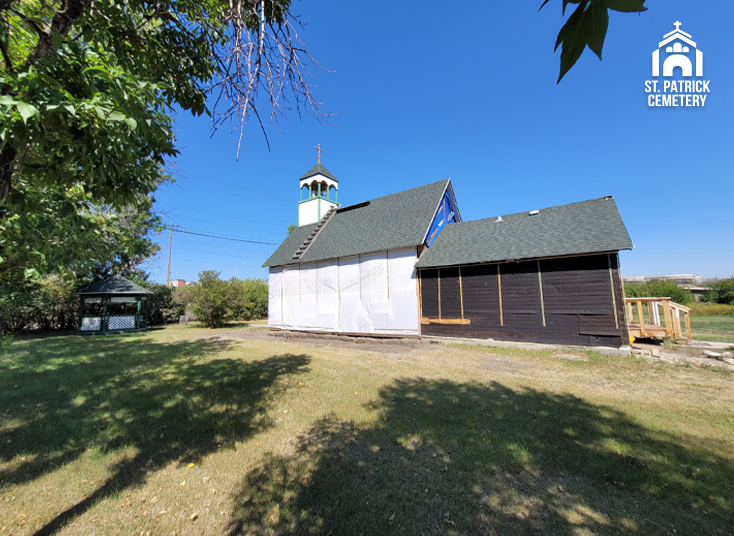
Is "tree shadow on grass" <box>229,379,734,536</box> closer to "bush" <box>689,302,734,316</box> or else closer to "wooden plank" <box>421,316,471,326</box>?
"wooden plank" <box>421,316,471,326</box>

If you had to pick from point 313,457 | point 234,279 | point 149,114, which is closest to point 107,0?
point 149,114

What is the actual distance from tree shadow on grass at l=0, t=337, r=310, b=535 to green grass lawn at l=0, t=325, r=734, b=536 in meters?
0.03

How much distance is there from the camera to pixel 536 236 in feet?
39.5

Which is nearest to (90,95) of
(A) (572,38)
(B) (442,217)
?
(A) (572,38)

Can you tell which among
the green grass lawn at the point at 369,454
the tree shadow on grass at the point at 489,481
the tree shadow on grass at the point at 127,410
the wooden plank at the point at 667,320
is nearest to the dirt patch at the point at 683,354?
the wooden plank at the point at 667,320

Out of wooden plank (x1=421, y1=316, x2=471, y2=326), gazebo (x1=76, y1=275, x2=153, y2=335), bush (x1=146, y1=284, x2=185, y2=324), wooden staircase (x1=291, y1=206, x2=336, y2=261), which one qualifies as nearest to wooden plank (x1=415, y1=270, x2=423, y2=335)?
wooden plank (x1=421, y1=316, x2=471, y2=326)

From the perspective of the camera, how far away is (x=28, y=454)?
3.64m

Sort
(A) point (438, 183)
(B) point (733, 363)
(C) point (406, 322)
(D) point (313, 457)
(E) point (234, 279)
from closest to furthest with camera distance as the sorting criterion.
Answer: (D) point (313, 457), (B) point (733, 363), (C) point (406, 322), (A) point (438, 183), (E) point (234, 279)

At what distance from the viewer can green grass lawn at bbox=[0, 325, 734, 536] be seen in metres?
2.57

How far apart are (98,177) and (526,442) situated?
18.2 ft

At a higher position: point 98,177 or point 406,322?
point 98,177

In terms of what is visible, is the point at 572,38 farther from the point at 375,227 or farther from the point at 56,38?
the point at 375,227

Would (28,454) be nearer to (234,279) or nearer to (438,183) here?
(438,183)

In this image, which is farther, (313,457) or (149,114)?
(313,457)
